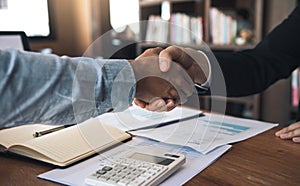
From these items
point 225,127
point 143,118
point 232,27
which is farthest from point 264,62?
point 232,27

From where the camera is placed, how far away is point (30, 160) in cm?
66

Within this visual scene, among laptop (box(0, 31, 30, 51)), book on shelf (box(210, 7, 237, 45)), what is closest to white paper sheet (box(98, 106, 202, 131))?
laptop (box(0, 31, 30, 51))

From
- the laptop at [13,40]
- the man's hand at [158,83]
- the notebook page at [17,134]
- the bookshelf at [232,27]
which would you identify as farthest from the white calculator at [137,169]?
the bookshelf at [232,27]

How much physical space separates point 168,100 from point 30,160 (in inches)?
12.0

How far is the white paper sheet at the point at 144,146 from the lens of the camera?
564 millimetres

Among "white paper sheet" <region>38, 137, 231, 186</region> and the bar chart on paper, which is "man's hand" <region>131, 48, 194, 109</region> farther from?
the bar chart on paper

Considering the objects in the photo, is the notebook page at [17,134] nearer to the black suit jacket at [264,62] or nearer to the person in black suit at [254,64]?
the person in black suit at [254,64]

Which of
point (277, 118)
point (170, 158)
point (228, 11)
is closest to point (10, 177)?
point (170, 158)

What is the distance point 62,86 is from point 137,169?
0.64 ft

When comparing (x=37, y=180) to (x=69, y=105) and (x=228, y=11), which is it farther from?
(x=228, y=11)

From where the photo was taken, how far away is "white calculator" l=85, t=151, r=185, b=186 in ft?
1.72

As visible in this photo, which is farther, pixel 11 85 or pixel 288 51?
pixel 288 51

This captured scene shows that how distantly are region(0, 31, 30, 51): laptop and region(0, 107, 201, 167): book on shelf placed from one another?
31 cm

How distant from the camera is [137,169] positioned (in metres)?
0.56
